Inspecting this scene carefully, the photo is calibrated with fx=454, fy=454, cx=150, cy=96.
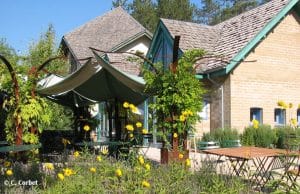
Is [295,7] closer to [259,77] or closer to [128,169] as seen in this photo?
[259,77]

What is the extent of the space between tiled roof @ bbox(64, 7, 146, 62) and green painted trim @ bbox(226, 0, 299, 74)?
1390 cm

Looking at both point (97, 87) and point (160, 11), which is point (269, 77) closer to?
point (97, 87)

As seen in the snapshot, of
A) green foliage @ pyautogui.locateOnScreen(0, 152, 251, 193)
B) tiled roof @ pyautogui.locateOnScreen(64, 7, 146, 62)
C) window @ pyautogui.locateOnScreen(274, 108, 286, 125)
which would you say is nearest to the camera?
green foliage @ pyautogui.locateOnScreen(0, 152, 251, 193)

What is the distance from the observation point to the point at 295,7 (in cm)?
1969

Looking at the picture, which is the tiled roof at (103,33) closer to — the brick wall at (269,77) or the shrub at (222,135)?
the brick wall at (269,77)

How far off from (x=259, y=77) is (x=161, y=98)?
9.96m

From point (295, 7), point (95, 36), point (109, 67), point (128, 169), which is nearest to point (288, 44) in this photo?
point (295, 7)

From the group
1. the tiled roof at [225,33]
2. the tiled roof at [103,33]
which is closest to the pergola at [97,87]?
the tiled roof at [225,33]

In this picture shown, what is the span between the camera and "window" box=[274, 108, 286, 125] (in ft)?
63.1

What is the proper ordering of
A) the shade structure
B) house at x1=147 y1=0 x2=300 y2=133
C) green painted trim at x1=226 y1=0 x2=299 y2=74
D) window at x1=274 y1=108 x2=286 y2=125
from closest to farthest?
the shade structure → green painted trim at x1=226 y1=0 x2=299 y2=74 → house at x1=147 y1=0 x2=300 y2=133 → window at x1=274 y1=108 x2=286 y2=125

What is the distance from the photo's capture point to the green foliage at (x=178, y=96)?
30.9ft

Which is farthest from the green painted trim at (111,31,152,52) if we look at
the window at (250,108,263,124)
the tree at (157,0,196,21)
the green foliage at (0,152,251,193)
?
the tree at (157,0,196,21)

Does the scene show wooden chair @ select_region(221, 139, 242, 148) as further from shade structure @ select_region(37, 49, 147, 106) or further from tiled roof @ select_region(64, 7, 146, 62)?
tiled roof @ select_region(64, 7, 146, 62)

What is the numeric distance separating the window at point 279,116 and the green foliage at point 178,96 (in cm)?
1044
